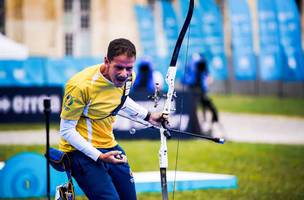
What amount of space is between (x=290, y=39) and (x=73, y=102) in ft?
89.4

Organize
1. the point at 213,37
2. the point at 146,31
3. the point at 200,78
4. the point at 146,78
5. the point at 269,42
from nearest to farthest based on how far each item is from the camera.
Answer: the point at 146,78 < the point at 200,78 < the point at 269,42 < the point at 213,37 < the point at 146,31

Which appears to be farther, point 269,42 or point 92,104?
point 269,42

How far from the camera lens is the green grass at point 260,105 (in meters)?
30.6

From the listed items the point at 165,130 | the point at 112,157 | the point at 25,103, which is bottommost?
the point at 25,103

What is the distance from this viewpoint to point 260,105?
3434 cm

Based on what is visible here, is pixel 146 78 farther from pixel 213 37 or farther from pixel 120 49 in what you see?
pixel 213 37

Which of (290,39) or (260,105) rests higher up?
(290,39)

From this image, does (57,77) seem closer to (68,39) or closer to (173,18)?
(173,18)

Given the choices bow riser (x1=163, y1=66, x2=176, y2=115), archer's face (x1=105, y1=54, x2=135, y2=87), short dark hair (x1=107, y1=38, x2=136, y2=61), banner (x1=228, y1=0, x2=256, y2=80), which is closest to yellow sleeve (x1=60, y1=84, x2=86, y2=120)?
archer's face (x1=105, y1=54, x2=135, y2=87)

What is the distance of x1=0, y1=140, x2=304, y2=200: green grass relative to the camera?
38.8 ft

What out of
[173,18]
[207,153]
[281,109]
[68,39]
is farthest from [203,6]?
[207,153]

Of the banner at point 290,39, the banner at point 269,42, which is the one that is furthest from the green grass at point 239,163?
the banner at point 269,42

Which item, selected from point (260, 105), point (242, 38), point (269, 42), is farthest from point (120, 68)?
point (242, 38)

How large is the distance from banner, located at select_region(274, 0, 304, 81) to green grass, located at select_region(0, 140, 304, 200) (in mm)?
13594
